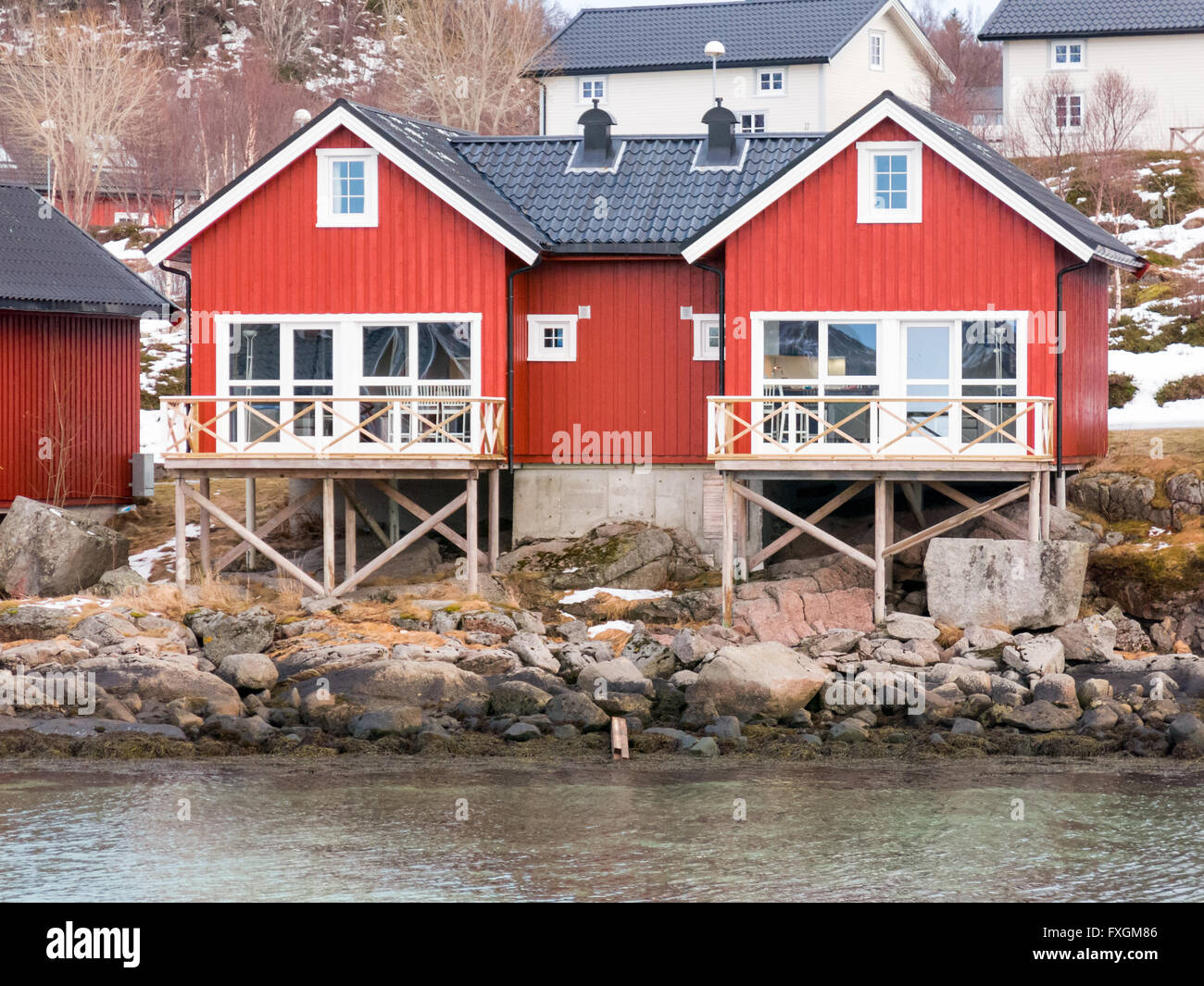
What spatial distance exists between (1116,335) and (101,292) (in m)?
21.6

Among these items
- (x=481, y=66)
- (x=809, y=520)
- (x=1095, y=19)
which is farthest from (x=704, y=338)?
(x=481, y=66)

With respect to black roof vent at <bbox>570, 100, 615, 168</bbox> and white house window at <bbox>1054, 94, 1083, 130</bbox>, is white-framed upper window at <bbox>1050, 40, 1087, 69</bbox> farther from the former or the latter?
black roof vent at <bbox>570, 100, 615, 168</bbox>

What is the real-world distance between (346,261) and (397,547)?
14.2ft

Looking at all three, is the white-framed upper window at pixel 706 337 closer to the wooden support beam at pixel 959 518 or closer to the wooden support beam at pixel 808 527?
the wooden support beam at pixel 808 527

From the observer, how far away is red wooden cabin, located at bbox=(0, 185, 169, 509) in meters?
26.9

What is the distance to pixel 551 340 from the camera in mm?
25516

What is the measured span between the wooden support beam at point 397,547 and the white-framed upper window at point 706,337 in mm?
4176

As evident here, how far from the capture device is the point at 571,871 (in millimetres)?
15156

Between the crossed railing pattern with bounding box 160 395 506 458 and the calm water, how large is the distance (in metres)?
6.44

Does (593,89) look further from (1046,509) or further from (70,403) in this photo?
(1046,509)

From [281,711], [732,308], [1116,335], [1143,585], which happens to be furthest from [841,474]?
[1116,335]

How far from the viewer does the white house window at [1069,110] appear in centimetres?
4894

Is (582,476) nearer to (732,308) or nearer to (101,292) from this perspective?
(732,308)

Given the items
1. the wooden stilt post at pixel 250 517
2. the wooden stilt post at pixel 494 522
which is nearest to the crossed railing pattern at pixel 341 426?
the wooden stilt post at pixel 494 522
